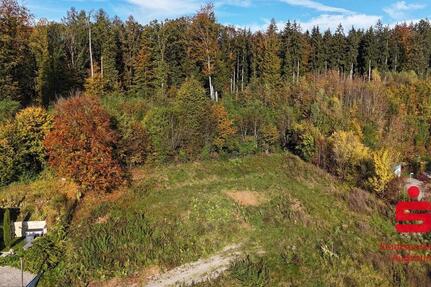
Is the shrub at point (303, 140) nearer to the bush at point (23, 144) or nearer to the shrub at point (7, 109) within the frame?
the bush at point (23, 144)

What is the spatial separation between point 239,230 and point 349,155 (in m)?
13.2

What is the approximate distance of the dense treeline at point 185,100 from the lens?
28.8 meters

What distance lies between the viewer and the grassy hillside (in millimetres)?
21609

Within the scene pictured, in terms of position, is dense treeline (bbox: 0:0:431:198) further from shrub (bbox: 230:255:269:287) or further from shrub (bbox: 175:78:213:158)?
shrub (bbox: 230:255:269:287)

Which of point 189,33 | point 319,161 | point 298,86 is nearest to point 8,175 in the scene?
point 319,161

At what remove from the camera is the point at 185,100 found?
36719 millimetres

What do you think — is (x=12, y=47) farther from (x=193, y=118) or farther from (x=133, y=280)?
(x=133, y=280)

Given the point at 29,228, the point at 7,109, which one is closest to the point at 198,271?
the point at 29,228

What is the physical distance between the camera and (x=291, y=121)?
143ft

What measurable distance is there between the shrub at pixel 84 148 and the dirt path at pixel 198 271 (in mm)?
8927

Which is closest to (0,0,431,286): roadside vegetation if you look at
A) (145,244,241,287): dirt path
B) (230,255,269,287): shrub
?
(230,255,269,287): shrub

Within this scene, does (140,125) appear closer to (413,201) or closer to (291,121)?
(291,121)

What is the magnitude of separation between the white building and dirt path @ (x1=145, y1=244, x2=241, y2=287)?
Answer: 7852 millimetres

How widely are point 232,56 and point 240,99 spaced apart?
10163 millimetres
